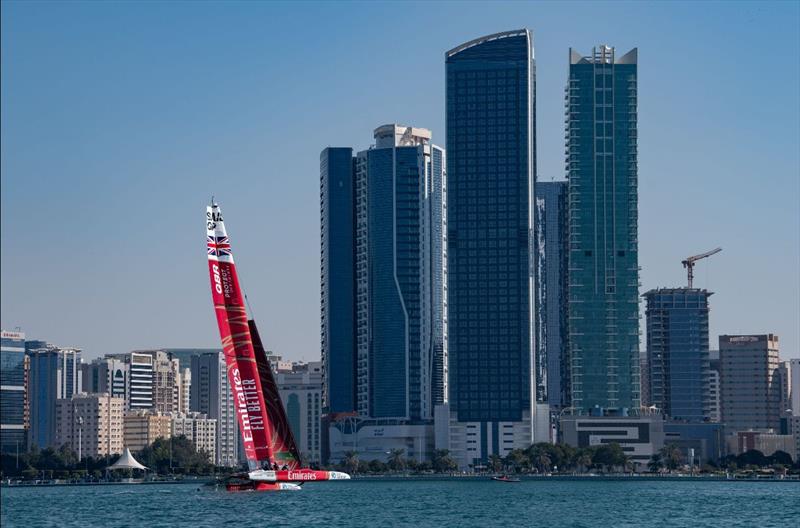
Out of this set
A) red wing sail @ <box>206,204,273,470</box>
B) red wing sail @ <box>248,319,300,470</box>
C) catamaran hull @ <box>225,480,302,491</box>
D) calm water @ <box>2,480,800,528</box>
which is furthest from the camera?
red wing sail @ <box>248,319,300,470</box>

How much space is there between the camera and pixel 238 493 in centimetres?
11356

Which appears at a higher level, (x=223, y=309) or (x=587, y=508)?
(x=223, y=309)

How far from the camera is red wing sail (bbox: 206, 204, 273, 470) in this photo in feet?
316

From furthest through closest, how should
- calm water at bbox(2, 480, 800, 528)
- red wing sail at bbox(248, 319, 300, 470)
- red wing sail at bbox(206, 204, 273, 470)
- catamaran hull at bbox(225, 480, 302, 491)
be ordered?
red wing sail at bbox(248, 319, 300, 470) < catamaran hull at bbox(225, 480, 302, 491) < red wing sail at bbox(206, 204, 273, 470) < calm water at bbox(2, 480, 800, 528)

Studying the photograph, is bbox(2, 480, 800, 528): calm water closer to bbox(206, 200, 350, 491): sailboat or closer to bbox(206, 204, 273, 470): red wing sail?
bbox(206, 200, 350, 491): sailboat

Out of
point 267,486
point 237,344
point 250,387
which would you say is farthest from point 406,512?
point 237,344

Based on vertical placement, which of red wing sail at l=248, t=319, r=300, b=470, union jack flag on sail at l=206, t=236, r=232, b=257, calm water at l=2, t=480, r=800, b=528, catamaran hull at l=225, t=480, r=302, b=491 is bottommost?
calm water at l=2, t=480, r=800, b=528

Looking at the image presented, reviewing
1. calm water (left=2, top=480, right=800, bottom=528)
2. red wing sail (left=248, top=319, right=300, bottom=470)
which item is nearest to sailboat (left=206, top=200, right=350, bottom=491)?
red wing sail (left=248, top=319, right=300, bottom=470)

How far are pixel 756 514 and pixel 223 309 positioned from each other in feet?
135

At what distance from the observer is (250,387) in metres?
101

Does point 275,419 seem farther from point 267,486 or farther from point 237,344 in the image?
point 237,344

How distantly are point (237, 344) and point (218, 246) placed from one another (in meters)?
7.34

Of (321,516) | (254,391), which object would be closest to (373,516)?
(321,516)

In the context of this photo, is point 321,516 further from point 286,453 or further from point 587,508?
point 587,508
